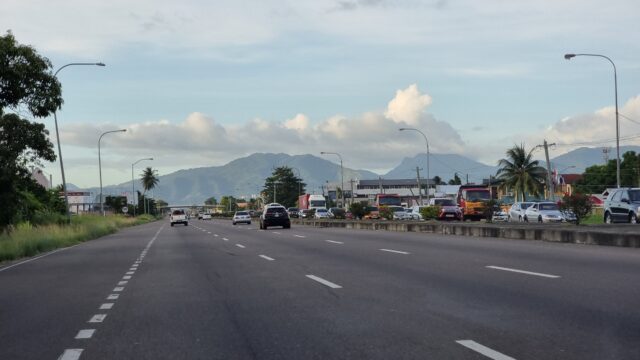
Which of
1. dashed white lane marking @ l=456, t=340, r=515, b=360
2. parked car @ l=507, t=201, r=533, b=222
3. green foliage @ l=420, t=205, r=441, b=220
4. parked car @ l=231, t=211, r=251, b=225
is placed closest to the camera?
dashed white lane marking @ l=456, t=340, r=515, b=360

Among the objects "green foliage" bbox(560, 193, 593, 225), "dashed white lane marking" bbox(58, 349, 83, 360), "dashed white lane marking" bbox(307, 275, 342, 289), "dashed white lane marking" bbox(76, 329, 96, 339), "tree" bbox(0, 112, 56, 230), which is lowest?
"dashed white lane marking" bbox(307, 275, 342, 289)

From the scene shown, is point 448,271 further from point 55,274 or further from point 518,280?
point 55,274

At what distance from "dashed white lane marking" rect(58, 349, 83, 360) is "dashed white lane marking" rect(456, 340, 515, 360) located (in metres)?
3.71

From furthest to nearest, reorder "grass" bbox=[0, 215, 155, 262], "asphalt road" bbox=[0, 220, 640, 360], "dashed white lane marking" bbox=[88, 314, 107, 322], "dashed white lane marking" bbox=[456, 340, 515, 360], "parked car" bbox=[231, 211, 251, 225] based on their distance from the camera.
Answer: "parked car" bbox=[231, 211, 251, 225]
"grass" bbox=[0, 215, 155, 262]
"dashed white lane marking" bbox=[88, 314, 107, 322]
"asphalt road" bbox=[0, 220, 640, 360]
"dashed white lane marking" bbox=[456, 340, 515, 360]

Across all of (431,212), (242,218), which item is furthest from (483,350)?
(242,218)

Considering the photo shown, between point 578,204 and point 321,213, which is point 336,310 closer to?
point 578,204

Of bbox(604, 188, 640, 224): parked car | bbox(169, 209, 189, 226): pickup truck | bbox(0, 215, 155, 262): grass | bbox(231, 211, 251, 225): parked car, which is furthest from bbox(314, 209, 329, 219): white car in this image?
bbox(604, 188, 640, 224): parked car

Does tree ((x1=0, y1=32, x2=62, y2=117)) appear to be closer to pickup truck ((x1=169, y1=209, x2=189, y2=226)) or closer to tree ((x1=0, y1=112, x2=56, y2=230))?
tree ((x1=0, y1=112, x2=56, y2=230))

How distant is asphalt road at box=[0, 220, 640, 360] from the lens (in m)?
7.16

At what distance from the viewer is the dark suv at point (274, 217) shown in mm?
49175

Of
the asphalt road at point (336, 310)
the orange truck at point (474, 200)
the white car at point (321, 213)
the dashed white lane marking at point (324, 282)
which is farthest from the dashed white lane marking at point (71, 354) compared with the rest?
the white car at point (321, 213)

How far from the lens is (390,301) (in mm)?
10430

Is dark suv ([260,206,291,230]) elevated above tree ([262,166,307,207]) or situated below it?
below

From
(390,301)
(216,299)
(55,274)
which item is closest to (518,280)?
(390,301)
